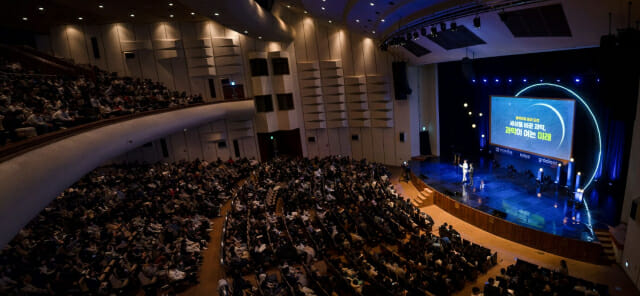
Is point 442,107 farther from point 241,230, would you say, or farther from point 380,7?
point 241,230

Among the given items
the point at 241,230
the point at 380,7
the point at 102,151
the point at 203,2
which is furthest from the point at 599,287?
the point at 203,2

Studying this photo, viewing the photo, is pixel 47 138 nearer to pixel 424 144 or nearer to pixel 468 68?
pixel 468 68

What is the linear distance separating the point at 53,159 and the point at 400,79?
14.2m

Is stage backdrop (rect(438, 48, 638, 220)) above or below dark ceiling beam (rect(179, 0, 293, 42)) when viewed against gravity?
below

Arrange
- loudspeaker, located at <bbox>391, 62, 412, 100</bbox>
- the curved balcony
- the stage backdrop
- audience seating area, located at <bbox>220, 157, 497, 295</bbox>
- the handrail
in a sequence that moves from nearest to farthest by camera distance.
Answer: the curved balcony → the handrail → audience seating area, located at <bbox>220, 157, 497, 295</bbox> → the stage backdrop → loudspeaker, located at <bbox>391, 62, 412, 100</bbox>

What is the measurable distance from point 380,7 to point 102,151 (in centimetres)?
880

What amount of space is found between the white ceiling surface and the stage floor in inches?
193

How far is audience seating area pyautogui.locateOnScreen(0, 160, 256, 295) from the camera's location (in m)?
6.67

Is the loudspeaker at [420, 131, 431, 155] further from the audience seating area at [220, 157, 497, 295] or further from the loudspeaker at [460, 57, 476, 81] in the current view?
the audience seating area at [220, 157, 497, 295]

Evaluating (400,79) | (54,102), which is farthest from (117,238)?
(400,79)

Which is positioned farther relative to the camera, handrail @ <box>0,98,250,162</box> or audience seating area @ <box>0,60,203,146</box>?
audience seating area @ <box>0,60,203,146</box>

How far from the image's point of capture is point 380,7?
10.1 metres

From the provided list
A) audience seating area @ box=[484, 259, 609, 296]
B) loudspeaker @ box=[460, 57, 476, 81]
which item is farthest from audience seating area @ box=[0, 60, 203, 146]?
loudspeaker @ box=[460, 57, 476, 81]

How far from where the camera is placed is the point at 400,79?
1616 centimetres
